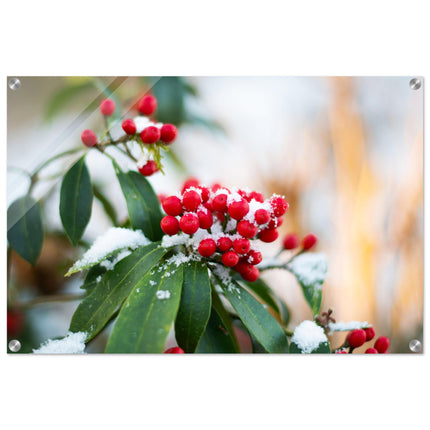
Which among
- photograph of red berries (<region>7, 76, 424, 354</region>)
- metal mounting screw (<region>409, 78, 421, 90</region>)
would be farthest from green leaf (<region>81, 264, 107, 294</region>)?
metal mounting screw (<region>409, 78, 421, 90</region>)

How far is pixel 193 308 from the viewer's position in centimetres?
86

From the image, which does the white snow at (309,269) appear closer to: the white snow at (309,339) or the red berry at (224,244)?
the white snow at (309,339)

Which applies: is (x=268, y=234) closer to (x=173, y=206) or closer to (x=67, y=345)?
(x=173, y=206)

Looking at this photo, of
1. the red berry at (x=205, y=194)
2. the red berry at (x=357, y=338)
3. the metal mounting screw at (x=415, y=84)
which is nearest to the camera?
the red berry at (x=205, y=194)

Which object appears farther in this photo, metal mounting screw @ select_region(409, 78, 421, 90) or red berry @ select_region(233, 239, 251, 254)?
metal mounting screw @ select_region(409, 78, 421, 90)

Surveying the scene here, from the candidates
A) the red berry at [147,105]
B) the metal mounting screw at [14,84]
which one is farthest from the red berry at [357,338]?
the metal mounting screw at [14,84]

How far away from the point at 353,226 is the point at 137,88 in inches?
24.7

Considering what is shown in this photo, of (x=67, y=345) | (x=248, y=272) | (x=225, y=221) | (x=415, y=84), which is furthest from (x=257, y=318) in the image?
(x=415, y=84)

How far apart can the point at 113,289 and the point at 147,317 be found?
130 millimetres

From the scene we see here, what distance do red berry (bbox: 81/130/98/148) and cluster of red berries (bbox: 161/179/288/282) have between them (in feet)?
0.87

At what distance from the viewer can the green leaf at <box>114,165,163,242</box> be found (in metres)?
0.98

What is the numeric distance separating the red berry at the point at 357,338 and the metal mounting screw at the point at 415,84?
0.59 m

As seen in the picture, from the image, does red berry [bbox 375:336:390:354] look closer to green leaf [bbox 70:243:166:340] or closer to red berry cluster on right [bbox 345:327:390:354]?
red berry cluster on right [bbox 345:327:390:354]

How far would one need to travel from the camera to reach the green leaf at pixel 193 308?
2.79 feet
